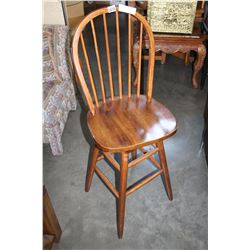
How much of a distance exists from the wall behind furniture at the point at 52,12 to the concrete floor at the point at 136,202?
842mm

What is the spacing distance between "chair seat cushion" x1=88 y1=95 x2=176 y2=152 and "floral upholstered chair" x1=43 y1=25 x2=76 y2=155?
0.48 metres

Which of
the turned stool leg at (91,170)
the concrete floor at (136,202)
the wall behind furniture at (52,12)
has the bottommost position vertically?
the concrete floor at (136,202)

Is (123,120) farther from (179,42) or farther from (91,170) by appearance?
(179,42)

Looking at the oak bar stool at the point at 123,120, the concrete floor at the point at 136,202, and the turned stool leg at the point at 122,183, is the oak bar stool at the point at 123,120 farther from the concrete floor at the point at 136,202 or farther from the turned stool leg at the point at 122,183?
the concrete floor at the point at 136,202

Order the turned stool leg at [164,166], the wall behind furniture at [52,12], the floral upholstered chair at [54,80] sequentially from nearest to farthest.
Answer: the turned stool leg at [164,166]
the floral upholstered chair at [54,80]
the wall behind furniture at [52,12]

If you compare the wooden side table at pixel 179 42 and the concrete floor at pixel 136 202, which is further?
the wooden side table at pixel 179 42

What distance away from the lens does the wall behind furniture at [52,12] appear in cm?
190

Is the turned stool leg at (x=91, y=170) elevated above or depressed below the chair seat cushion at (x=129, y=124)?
below

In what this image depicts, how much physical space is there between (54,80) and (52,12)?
0.62m

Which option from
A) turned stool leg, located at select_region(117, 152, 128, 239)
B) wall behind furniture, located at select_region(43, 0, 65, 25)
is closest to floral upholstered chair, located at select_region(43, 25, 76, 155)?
wall behind furniture, located at select_region(43, 0, 65, 25)

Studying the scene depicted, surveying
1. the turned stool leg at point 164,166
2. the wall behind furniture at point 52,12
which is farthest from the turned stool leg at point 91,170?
the wall behind furniture at point 52,12

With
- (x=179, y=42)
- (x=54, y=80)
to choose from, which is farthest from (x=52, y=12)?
(x=179, y=42)
